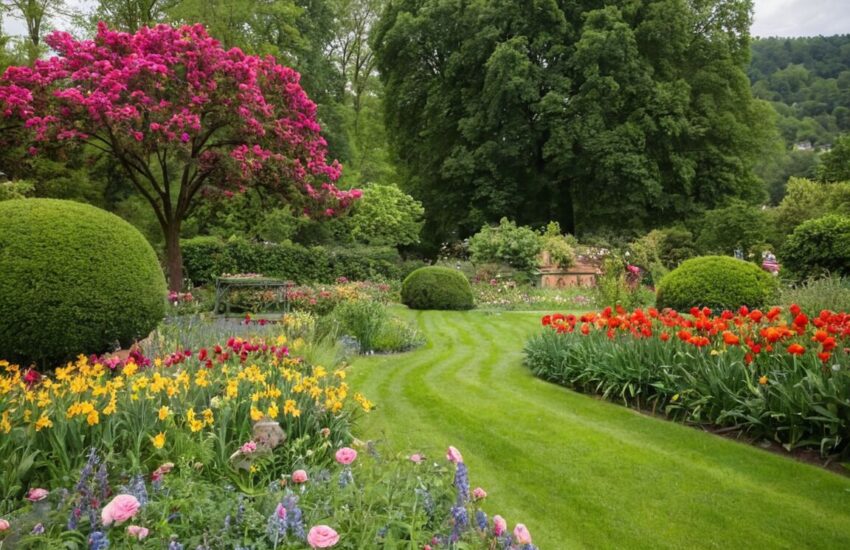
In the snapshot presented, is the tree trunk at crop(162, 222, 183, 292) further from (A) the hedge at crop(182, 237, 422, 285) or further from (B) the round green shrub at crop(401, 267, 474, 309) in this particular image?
(B) the round green shrub at crop(401, 267, 474, 309)

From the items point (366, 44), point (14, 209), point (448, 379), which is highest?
point (366, 44)

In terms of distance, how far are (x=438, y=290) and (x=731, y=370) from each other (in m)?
9.72

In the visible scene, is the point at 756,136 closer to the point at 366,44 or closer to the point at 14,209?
the point at 366,44

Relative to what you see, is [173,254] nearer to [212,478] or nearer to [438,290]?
[438,290]

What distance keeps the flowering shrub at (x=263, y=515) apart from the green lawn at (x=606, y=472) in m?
0.91

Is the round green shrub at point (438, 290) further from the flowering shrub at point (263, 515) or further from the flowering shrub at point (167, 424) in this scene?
the flowering shrub at point (263, 515)

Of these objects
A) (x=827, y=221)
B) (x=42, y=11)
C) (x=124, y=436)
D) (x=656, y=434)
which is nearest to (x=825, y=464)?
(x=656, y=434)

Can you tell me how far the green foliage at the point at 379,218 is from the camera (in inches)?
845

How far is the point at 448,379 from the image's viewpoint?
20.3ft

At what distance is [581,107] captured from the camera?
74.1 ft

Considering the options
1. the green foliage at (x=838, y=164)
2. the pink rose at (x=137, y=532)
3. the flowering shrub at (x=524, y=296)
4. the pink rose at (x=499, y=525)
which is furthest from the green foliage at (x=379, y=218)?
the green foliage at (x=838, y=164)

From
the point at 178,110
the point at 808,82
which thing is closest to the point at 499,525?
the point at 178,110

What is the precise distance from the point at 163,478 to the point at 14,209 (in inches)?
181

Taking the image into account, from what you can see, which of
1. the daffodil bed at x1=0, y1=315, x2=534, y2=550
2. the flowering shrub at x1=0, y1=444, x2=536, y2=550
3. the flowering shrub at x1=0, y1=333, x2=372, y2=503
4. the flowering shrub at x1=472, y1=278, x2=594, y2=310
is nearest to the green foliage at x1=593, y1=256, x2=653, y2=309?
the flowering shrub at x1=472, y1=278, x2=594, y2=310
